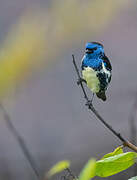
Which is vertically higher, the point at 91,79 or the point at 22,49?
the point at 22,49

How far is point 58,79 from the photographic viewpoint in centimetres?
739

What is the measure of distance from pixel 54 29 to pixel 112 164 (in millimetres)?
6801

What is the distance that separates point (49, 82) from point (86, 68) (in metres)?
6.07

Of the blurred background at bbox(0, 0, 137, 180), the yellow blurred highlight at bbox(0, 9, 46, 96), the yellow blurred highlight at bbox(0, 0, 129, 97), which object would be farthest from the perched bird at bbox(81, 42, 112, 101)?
the yellow blurred highlight at bbox(0, 0, 129, 97)

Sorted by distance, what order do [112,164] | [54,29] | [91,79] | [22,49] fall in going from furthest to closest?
[54,29] < [22,49] < [91,79] < [112,164]

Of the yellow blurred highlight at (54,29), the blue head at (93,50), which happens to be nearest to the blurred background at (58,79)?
the yellow blurred highlight at (54,29)

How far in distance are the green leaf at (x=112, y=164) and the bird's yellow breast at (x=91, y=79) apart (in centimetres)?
21

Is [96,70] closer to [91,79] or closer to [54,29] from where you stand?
[91,79]

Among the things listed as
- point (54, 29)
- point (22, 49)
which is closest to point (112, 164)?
point (22, 49)

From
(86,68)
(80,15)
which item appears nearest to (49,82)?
(80,15)

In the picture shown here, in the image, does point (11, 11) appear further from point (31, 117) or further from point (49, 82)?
point (31, 117)

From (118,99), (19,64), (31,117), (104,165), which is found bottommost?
(104,165)

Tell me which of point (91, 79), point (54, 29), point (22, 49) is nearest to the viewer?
point (91, 79)

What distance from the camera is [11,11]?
8.41m
